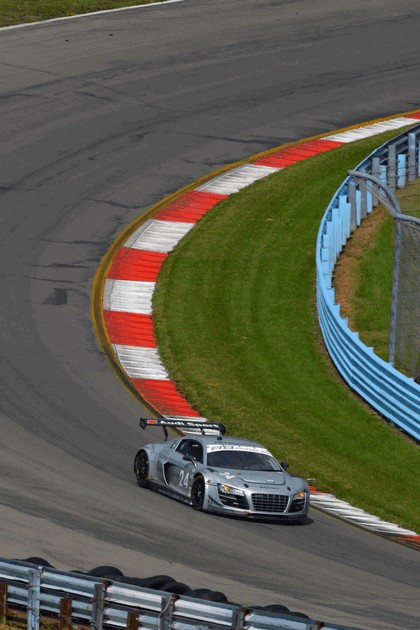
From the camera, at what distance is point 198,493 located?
2216cm

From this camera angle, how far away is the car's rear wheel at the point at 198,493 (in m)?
22.0

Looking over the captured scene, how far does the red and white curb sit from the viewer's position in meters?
27.3

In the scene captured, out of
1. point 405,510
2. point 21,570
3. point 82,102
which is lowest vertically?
point 405,510

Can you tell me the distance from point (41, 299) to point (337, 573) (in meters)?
14.5

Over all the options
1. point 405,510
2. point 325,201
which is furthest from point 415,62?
point 405,510

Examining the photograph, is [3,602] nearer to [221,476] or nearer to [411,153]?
[221,476]

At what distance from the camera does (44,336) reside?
30.1 metres

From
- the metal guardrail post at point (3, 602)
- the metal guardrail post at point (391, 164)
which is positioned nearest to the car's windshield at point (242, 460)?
the metal guardrail post at point (3, 602)

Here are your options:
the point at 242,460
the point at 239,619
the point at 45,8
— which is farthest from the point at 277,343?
the point at 45,8

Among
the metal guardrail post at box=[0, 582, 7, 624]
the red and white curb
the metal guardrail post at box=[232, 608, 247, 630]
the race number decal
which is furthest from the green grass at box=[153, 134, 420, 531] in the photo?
the metal guardrail post at box=[232, 608, 247, 630]

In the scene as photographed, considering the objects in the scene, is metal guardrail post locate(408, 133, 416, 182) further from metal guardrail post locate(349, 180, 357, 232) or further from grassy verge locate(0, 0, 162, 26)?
grassy verge locate(0, 0, 162, 26)

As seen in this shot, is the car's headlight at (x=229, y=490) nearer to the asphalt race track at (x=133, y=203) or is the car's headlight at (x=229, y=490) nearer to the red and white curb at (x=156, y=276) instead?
the asphalt race track at (x=133, y=203)

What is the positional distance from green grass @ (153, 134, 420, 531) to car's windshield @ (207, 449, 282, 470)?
5.43 ft

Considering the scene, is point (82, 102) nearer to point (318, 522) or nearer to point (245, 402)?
point (245, 402)
